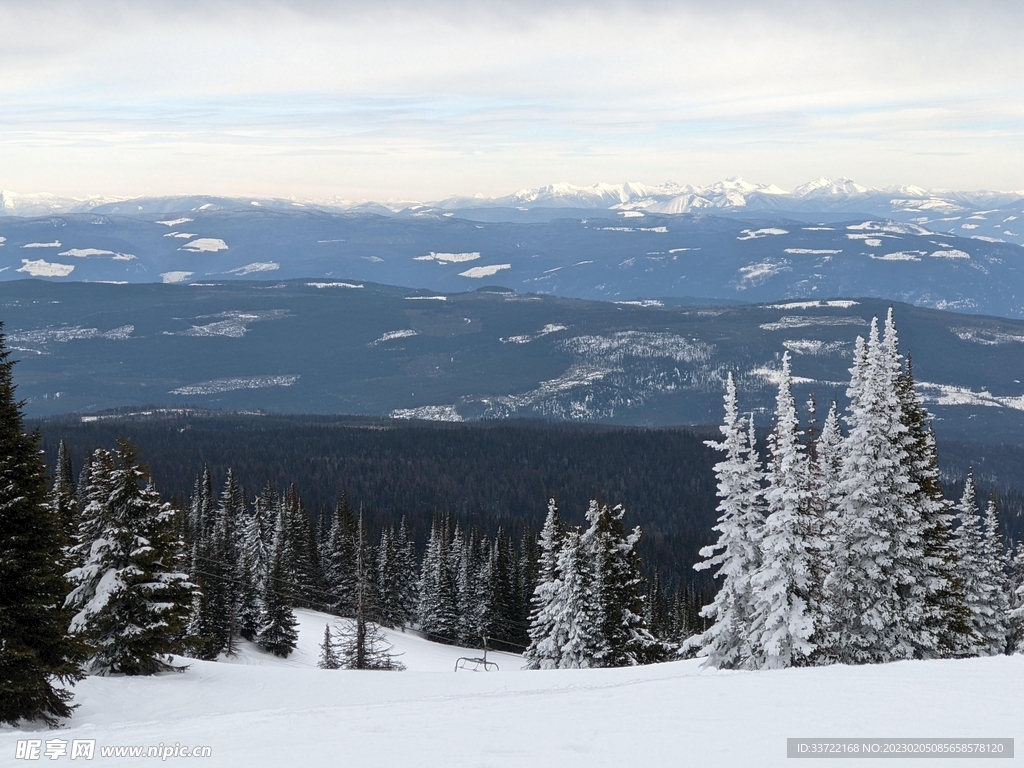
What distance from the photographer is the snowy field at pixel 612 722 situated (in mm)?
17094

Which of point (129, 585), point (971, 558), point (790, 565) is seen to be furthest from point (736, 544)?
point (129, 585)

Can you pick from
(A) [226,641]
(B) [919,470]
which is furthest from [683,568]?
(B) [919,470]

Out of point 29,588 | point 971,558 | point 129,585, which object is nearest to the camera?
point 29,588

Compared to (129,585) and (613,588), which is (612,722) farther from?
(613,588)

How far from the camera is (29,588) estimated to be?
23.5 metres

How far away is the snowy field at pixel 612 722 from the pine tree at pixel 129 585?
11.3 feet

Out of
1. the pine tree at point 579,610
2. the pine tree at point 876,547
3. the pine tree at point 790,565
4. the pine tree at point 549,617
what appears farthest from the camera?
the pine tree at point 549,617

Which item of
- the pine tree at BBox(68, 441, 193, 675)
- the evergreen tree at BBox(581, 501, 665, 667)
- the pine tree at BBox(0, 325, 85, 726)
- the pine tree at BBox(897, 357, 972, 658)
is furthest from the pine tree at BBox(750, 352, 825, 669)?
the pine tree at BBox(0, 325, 85, 726)

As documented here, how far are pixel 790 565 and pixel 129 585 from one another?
22776 mm

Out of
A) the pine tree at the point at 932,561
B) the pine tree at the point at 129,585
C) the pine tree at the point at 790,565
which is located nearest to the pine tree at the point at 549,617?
the pine tree at the point at 790,565

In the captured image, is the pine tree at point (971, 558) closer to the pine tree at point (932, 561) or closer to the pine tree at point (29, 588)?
the pine tree at point (932, 561)

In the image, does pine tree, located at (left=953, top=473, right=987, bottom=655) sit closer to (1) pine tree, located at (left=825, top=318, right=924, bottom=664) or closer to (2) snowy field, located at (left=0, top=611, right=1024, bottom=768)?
(1) pine tree, located at (left=825, top=318, right=924, bottom=664)

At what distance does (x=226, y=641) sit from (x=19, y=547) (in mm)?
35623

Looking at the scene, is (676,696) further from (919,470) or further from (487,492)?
(487,492)
